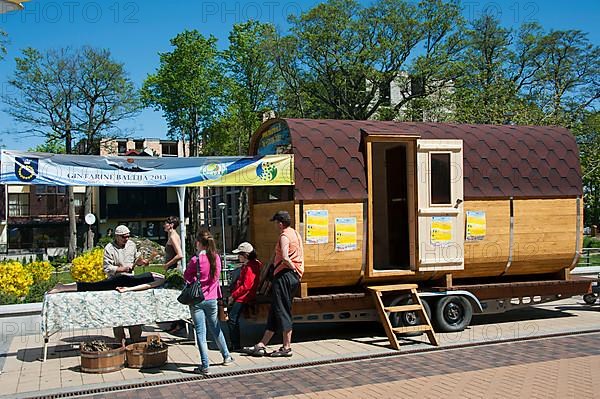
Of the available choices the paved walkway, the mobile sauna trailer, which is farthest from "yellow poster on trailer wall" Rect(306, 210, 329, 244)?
the paved walkway

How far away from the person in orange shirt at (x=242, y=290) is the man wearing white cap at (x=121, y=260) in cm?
142

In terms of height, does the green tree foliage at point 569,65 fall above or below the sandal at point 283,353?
above

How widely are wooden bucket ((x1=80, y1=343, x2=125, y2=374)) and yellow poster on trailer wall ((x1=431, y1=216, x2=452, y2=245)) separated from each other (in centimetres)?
533

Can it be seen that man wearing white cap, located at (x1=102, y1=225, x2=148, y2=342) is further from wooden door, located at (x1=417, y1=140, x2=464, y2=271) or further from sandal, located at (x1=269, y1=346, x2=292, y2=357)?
wooden door, located at (x1=417, y1=140, x2=464, y2=271)

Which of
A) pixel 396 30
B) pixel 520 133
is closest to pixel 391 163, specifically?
pixel 520 133

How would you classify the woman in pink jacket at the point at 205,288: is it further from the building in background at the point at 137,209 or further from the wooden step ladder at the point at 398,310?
the building in background at the point at 137,209

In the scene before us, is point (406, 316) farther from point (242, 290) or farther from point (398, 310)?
point (242, 290)

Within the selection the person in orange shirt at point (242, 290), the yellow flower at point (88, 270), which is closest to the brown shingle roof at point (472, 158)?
the person in orange shirt at point (242, 290)

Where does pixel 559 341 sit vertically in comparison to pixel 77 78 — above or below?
below

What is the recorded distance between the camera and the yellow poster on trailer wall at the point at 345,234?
995 cm

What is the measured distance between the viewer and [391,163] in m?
11.8

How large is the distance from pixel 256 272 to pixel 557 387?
453 centimetres

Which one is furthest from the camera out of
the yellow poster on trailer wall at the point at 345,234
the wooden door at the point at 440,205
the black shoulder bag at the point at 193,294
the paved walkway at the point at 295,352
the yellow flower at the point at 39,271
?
the yellow flower at the point at 39,271

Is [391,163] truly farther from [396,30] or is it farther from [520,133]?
[396,30]
